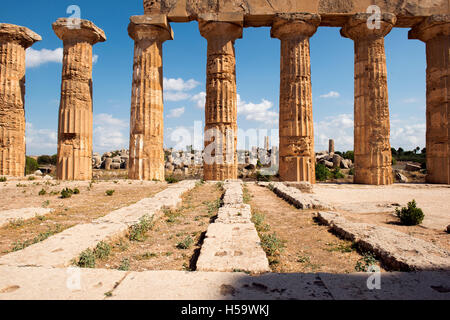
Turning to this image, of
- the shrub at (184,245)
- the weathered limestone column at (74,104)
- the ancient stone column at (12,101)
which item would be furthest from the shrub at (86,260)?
the ancient stone column at (12,101)

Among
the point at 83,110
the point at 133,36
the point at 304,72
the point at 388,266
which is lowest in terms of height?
the point at 388,266

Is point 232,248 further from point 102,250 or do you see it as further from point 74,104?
point 74,104

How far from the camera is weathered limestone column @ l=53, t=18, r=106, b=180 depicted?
13867mm

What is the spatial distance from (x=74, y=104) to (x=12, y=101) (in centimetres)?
385

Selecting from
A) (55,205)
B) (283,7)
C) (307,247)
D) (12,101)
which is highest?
(283,7)

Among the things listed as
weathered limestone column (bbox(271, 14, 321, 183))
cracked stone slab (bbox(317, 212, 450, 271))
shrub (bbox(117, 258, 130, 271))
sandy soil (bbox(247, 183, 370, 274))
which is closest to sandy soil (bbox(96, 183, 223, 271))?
shrub (bbox(117, 258, 130, 271))

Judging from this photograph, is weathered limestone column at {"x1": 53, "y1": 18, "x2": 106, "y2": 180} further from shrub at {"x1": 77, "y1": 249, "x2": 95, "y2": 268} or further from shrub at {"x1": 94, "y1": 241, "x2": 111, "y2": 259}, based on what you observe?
shrub at {"x1": 77, "y1": 249, "x2": 95, "y2": 268}

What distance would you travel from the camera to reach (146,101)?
546 inches

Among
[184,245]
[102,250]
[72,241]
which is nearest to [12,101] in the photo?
[72,241]

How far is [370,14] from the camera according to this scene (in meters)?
13.6

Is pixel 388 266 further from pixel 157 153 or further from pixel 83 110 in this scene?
pixel 83 110

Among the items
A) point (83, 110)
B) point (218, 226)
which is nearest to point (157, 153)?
point (83, 110)

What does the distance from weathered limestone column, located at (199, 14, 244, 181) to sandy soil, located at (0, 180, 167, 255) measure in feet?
12.3

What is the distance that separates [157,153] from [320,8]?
10.7 metres
